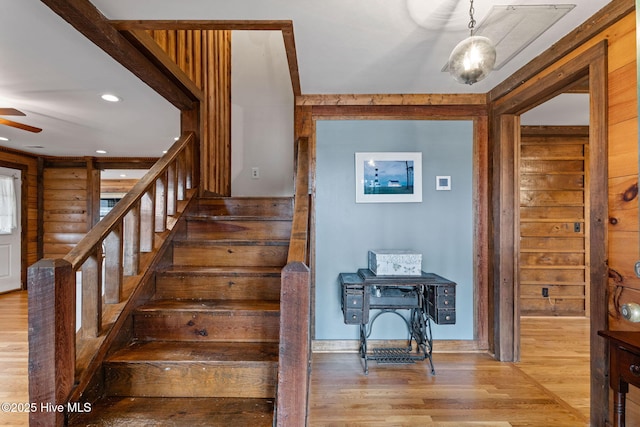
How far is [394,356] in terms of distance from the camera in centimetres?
269

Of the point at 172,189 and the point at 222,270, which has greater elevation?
the point at 172,189

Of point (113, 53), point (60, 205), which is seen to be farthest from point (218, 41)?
point (60, 205)

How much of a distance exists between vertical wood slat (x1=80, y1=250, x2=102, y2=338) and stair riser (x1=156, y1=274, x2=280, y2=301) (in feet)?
1.77

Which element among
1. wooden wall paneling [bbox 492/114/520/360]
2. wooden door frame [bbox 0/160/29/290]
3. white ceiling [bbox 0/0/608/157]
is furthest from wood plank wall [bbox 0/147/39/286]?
wooden wall paneling [bbox 492/114/520/360]

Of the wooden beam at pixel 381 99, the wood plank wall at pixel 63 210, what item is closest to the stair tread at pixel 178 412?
the wooden beam at pixel 381 99

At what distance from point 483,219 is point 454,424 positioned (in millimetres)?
1752

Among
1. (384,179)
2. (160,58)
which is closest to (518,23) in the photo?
(384,179)

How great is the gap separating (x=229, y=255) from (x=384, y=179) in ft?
4.99

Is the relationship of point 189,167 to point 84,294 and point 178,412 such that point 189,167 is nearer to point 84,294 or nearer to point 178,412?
point 84,294

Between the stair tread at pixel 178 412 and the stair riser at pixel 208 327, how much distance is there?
36cm

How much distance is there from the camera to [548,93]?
230cm

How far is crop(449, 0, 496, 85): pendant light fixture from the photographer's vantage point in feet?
4.62

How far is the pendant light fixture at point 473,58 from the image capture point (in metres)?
1.41

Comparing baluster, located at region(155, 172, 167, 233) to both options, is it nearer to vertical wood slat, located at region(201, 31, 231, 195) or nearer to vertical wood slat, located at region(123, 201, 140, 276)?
vertical wood slat, located at region(123, 201, 140, 276)
